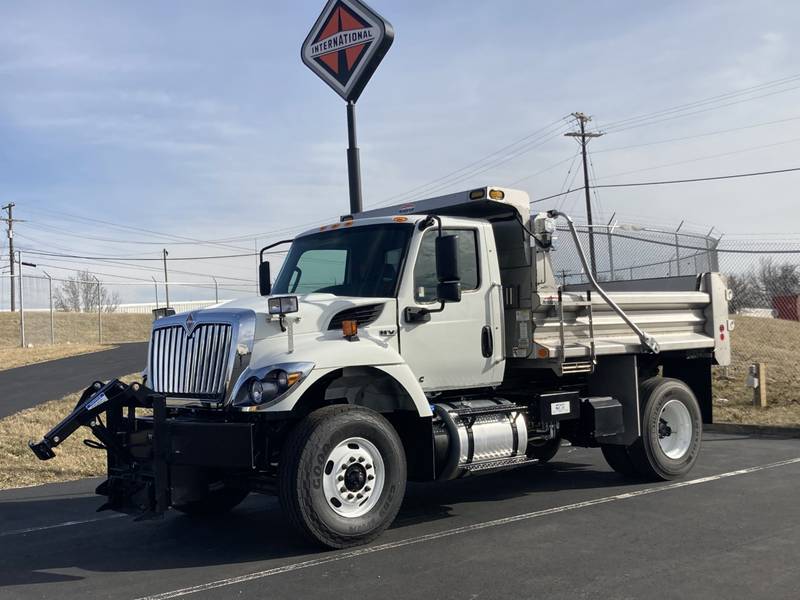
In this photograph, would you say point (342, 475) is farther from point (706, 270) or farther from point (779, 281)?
point (779, 281)

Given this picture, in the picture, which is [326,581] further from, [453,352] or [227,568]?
[453,352]

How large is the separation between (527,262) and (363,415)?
257cm

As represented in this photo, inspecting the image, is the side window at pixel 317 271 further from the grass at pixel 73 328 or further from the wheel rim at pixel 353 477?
the grass at pixel 73 328

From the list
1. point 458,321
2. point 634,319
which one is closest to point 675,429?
point 634,319

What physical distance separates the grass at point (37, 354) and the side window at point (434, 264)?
15.5 meters

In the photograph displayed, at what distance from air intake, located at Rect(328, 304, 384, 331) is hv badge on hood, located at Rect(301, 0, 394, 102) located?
628 cm

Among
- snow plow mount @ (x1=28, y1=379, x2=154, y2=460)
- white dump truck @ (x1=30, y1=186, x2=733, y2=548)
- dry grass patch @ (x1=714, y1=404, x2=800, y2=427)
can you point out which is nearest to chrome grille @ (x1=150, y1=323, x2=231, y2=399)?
white dump truck @ (x1=30, y1=186, x2=733, y2=548)

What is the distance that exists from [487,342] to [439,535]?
6.12 ft

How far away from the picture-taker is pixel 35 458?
36.0ft

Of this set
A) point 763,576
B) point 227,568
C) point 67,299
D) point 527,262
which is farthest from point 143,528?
point 67,299

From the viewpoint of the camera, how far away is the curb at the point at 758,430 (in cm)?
1165

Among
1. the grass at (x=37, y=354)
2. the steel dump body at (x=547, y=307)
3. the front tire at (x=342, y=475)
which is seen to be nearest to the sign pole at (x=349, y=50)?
the steel dump body at (x=547, y=307)

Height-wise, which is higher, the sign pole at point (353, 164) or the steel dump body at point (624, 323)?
the sign pole at point (353, 164)

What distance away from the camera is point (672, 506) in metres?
7.46
